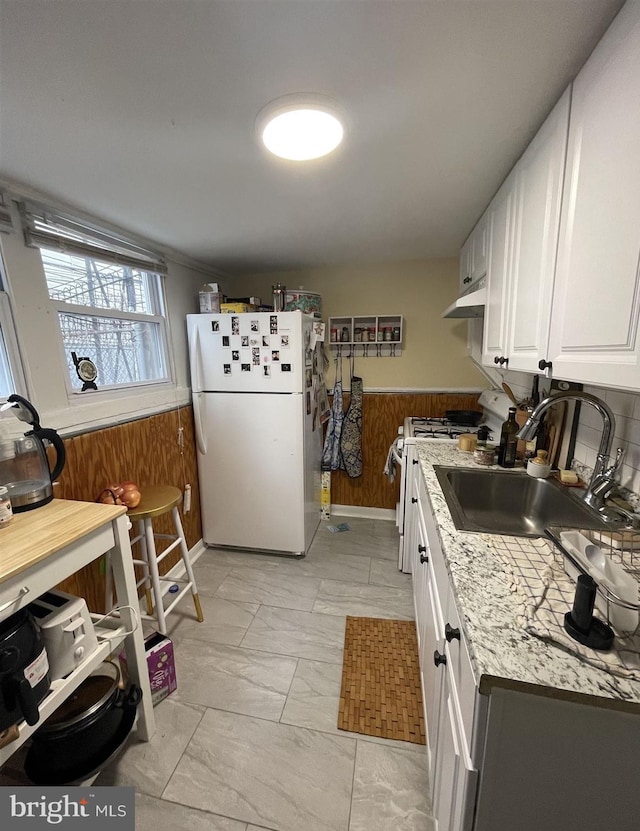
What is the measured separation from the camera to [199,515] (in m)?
2.56

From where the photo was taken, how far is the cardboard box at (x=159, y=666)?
143 cm

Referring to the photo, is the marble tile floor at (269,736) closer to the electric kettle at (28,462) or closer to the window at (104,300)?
the electric kettle at (28,462)

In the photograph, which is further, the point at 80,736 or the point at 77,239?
the point at 77,239

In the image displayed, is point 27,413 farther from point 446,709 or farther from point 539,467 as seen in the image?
point 539,467

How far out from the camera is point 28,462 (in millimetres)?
1240

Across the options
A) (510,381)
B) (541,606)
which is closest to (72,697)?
(541,606)

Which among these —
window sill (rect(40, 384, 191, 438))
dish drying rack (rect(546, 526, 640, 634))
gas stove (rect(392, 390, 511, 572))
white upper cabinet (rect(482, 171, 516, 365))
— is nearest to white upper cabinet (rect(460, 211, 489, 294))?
white upper cabinet (rect(482, 171, 516, 365))

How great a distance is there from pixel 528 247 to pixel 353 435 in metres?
1.95

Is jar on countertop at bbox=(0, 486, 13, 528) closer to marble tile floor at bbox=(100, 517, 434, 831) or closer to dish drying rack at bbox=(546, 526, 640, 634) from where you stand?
marble tile floor at bbox=(100, 517, 434, 831)

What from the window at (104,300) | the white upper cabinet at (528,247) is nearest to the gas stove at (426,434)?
the white upper cabinet at (528,247)

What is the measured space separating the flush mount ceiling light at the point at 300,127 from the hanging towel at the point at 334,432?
187 cm

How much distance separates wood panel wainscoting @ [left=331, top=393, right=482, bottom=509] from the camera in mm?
2797

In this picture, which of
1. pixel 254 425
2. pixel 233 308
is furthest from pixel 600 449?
pixel 233 308

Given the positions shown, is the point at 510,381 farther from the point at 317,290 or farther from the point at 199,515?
the point at 199,515
